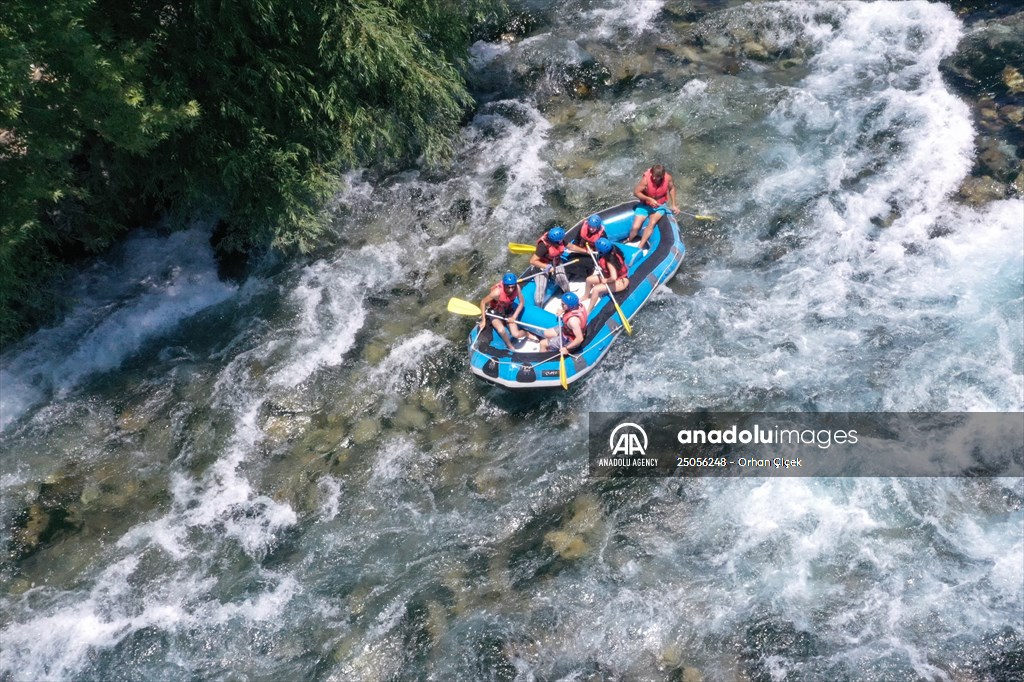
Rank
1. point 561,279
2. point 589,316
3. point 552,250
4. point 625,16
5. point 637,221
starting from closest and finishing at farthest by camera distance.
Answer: point 589,316, point 561,279, point 552,250, point 637,221, point 625,16

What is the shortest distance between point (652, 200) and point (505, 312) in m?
3.30

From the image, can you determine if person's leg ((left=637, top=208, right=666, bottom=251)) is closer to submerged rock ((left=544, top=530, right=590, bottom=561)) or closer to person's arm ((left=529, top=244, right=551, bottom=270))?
person's arm ((left=529, top=244, right=551, bottom=270))

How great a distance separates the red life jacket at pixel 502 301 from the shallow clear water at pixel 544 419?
1037 mm

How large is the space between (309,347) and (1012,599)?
10.2 m

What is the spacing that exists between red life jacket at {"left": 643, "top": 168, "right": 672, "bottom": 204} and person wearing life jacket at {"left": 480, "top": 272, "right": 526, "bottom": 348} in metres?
2.99

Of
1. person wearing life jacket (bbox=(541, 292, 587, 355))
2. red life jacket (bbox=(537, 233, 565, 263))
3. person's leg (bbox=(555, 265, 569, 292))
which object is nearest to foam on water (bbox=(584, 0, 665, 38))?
red life jacket (bbox=(537, 233, 565, 263))

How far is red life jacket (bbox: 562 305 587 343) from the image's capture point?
35.3ft

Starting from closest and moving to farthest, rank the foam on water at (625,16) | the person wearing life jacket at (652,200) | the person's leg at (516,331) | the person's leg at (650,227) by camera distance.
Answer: the person's leg at (516,331), the person's leg at (650,227), the person wearing life jacket at (652,200), the foam on water at (625,16)

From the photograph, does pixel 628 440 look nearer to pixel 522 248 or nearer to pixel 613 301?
pixel 613 301

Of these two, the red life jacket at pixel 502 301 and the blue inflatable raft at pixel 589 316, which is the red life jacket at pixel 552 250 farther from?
the red life jacket at pixel 502 301

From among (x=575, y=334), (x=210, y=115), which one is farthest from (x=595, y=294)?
(x=210, y=115)

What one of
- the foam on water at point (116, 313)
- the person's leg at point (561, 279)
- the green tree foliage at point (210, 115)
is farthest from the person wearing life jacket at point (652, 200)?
the foam on water at point (116, 313)

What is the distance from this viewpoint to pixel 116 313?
1254 cm

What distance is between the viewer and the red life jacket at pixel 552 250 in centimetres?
1143
